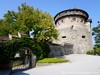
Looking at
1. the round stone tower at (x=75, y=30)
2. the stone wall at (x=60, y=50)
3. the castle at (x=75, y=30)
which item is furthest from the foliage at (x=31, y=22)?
the round stone tower at (x=75, y=30)

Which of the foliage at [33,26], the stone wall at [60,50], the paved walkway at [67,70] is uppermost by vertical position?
the foliage at [33,26]

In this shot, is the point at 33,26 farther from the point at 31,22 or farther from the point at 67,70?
the point at 67,70

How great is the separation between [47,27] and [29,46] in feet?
13.0

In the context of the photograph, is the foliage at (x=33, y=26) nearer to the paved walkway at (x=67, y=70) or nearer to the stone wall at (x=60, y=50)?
the paved walkway at (x=67, y=70)

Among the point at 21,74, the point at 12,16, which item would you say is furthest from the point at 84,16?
the point at 21,74

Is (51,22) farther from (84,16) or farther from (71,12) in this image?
(84,16)

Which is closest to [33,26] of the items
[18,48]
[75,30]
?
[18,48]

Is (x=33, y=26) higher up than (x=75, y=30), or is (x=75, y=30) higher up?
(x=75, y=30)

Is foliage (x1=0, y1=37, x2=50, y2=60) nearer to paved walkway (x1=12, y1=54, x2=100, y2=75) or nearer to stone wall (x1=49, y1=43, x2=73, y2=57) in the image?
paved walkway (x1=12, y1=54, x2=100, y2=75)

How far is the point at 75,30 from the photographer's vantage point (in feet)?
113

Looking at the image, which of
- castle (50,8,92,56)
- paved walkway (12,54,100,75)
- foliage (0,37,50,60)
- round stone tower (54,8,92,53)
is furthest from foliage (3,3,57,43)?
round stone tower (54,8,92,53)

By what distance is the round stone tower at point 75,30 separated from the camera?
33812 mm

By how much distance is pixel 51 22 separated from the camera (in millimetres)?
19812

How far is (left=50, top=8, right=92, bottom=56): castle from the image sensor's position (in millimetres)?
33719
